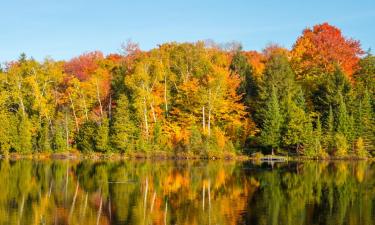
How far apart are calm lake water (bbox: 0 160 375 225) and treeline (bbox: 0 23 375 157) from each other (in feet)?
50.3

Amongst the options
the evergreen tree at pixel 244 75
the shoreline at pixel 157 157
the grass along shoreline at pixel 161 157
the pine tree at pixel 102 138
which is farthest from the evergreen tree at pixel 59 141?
the evergreen tree at pixel 244 75

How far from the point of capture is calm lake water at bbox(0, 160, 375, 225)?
22.7 m

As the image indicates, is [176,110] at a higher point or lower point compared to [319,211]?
higher

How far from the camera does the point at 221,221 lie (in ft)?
71.3

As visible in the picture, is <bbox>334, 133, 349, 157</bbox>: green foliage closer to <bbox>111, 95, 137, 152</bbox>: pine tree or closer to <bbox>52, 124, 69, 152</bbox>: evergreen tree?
<bbox>111, 95, 137, 152</bbox>: pine tree

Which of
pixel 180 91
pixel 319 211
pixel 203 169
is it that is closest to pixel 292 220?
pixel 319 211

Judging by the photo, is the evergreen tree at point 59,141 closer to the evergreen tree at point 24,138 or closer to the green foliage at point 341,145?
the evergreen tree at point 24,138

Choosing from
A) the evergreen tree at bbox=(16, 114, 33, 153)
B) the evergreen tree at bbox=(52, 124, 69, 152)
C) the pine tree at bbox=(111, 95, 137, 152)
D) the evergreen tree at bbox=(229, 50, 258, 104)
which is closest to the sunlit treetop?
the evergreen tree at bbox=(229, 50, 258, 104)

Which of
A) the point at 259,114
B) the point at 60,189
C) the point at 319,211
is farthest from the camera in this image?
the point at 259,114

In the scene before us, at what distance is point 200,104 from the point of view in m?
62.6

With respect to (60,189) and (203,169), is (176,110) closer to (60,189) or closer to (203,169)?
(203,169)

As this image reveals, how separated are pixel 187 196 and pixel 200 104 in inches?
1329

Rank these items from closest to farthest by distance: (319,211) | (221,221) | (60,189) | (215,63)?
(221,221), (319,211), (60,189), (215,63)

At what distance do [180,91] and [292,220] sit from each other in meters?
43.8
